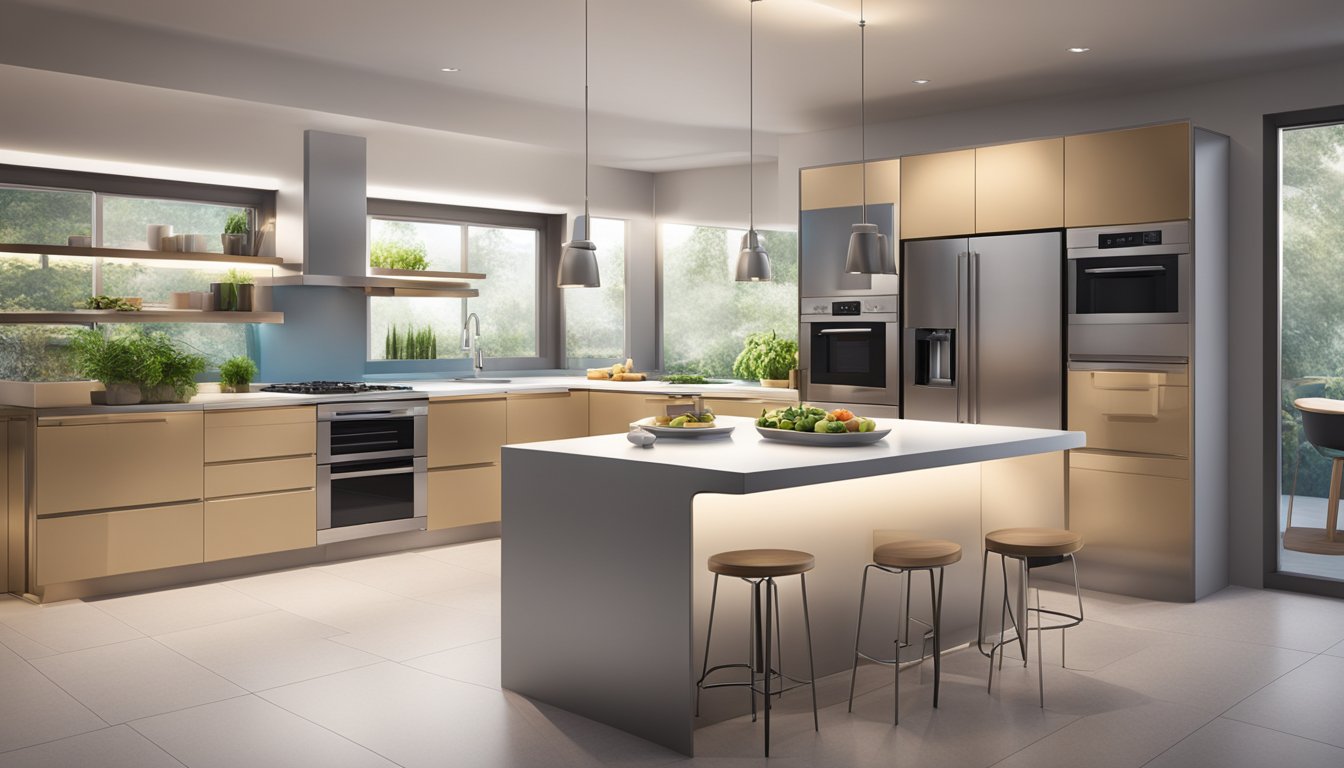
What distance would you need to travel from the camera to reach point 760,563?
3291mm

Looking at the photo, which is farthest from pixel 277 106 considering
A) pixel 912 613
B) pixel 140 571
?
pixel 912 613

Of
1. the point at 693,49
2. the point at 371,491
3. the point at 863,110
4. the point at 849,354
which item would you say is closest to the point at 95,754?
the point at 371,491

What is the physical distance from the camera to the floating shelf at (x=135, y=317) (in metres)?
5.31

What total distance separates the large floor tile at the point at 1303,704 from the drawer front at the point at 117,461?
453 centimetres

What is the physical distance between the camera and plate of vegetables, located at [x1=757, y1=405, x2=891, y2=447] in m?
3.79

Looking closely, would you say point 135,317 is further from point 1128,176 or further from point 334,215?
point 1128,176

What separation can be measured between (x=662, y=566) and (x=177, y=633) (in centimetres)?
241

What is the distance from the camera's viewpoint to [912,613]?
426 centimetres

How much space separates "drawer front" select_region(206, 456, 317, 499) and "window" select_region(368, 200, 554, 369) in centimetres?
142

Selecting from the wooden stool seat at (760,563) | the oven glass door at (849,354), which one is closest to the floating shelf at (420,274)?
the oven glass door at (849,354)

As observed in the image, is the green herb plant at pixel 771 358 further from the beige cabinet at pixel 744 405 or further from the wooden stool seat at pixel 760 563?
the wooden stool seat at pixel 760 563

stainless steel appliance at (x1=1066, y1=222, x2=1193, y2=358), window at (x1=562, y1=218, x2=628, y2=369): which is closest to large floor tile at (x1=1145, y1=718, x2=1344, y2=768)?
stainless steel appliance at (x1=1066, y1=222, x2=1193, y2=358)

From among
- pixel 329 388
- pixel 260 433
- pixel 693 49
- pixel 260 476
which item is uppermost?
pixel 693 49

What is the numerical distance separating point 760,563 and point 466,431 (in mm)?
3444
